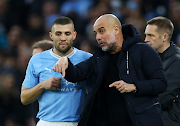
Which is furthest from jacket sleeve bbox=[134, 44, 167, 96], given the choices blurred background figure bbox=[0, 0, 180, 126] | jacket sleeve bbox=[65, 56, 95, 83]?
blurred background figure bbox=[0, 0, 180, 126]

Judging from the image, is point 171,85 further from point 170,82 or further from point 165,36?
point 165,36

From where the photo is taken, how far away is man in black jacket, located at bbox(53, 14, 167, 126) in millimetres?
3018

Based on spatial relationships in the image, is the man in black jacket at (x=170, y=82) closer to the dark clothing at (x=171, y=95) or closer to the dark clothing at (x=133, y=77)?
the dark clothing at (x=171, y=95)

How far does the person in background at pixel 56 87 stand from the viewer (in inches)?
140

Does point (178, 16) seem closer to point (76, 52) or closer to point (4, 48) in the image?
point (76, 52)

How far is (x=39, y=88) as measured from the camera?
3.55 metres

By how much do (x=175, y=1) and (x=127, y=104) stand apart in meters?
4.53

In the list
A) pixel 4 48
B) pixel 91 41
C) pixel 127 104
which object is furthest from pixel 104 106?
pixel 4 48

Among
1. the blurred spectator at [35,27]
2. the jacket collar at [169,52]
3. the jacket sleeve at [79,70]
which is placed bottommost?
the jacket sleeve at [79,70]

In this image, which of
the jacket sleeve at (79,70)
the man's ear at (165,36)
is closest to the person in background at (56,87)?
the jacket sleeve at (79,70)

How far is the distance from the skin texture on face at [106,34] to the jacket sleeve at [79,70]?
0.77 ft

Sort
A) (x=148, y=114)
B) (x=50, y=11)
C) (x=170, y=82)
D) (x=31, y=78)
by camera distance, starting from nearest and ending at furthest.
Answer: (x=148, y=114)
(x=31, y=78)
(x=170, y=82)
(x=50, y=11)

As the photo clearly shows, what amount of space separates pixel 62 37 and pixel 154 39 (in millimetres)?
1423

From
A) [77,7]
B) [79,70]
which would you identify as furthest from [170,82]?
[77,7]
